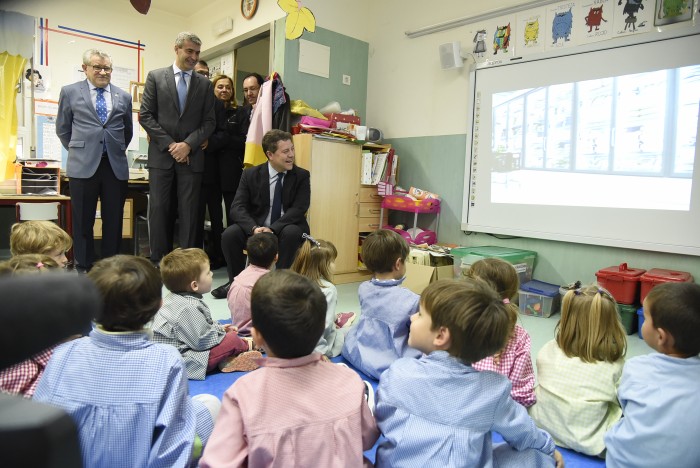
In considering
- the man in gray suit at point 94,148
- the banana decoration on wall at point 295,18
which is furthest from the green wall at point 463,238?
the man in gray suit at point 94,148

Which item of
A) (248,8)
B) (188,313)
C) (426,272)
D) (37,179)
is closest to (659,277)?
(426,272)

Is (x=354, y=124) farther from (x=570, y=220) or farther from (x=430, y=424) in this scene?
(x=430, y=424)

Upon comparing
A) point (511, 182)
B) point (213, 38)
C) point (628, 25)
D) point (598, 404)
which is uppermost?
point (213, 38)

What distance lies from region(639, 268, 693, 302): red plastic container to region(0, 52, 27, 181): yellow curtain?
4.84m

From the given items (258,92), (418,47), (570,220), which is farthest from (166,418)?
(418,47)

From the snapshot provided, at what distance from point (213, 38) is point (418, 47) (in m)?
2.15

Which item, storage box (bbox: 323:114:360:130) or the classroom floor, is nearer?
the classroom floor

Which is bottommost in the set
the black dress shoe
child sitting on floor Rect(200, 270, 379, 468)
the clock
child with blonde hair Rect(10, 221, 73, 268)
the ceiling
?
the black dress shoe

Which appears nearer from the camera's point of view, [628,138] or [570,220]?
[628,138]

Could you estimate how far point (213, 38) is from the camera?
16.5 feet

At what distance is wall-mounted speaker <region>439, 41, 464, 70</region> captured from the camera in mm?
3830

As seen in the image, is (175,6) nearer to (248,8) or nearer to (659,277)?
(248,8)

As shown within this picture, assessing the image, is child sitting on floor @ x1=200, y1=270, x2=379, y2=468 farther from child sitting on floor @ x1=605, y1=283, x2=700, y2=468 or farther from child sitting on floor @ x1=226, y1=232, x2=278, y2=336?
child sitting on floor @ x1=226, y1=232, x2=278, y2=336

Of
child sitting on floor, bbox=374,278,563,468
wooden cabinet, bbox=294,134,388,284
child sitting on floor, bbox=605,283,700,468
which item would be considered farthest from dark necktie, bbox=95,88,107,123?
child sitting on floor, bbox=605,283,700,468
